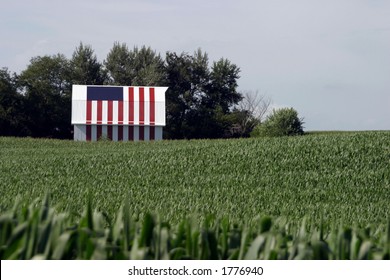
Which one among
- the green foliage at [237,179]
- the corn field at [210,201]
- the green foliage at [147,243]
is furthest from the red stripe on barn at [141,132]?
the green foliage at [147,243]

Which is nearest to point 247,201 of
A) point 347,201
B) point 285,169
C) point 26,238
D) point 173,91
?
point 347,201

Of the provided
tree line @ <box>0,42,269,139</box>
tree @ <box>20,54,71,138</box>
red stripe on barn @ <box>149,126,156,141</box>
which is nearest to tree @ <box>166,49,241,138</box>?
tree line @ <box>0,42,269,139</box>

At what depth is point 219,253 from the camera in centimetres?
302

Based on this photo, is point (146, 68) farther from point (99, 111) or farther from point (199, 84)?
point (99, 111)

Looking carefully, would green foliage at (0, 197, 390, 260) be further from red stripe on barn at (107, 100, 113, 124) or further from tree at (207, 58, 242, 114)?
tree at (207, 58, 242, 114)

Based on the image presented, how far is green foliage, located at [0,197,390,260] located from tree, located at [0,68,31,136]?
54093 millimetres

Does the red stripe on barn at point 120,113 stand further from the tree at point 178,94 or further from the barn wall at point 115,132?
the tree at point 178,94

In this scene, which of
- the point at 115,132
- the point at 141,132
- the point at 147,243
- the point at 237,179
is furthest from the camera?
the point at 141,132

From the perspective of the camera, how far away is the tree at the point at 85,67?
7050 centimetres

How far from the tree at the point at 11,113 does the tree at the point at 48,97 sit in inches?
22.3

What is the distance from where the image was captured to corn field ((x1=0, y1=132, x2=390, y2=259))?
2828 millimetres

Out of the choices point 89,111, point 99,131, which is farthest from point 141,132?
point 89,111

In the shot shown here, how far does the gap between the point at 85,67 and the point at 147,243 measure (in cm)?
6962

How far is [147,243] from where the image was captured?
2.91m
